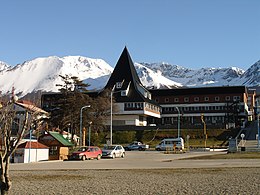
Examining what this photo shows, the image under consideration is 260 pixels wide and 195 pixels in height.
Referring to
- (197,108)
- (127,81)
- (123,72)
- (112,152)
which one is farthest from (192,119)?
(112,152)

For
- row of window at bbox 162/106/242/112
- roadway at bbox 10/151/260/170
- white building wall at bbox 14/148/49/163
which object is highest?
row of window at bbox 162/106/242/112

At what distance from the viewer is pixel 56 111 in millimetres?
63906

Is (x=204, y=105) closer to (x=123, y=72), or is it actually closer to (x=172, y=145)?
(x=123, y=72)

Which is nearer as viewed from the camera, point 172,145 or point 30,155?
point 30,155

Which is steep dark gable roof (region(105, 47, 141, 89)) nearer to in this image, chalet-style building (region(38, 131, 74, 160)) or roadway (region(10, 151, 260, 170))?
chalet-style building (region(38, 131, 74, 160))

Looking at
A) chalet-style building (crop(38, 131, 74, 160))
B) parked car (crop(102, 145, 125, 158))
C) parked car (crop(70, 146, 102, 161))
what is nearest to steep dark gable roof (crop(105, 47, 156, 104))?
parked car (crop(102, 145, 125, 158))

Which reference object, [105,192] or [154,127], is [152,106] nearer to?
[154,127]

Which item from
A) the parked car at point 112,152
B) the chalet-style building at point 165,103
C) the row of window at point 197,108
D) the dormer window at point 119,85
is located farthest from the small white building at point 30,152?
the row of window at point 197,108

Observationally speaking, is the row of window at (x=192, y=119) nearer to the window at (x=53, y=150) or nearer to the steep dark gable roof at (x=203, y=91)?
the steep dark gable roof at (x=203, y=91)

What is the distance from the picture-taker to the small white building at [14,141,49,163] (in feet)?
123

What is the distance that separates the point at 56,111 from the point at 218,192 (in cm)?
5200

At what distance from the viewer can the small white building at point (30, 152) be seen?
123ft

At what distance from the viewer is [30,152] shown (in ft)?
124

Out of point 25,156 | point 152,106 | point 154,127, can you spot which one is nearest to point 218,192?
point 25,156
